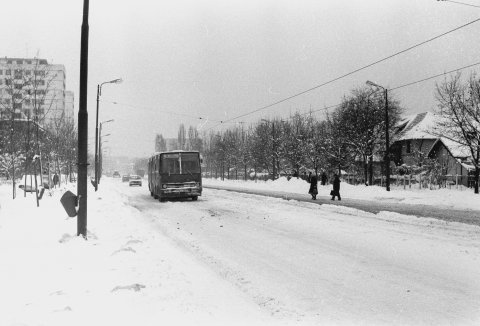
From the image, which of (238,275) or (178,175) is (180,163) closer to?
(178,175)

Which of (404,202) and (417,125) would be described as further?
(417,125)

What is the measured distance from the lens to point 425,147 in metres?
56.5

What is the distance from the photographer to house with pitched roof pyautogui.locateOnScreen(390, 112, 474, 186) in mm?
50688

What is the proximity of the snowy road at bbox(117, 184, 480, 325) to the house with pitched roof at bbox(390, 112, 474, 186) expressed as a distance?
37.6 metres

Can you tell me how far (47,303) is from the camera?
4.95 m

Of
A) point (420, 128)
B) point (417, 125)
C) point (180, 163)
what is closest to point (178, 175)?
point (180, 163)

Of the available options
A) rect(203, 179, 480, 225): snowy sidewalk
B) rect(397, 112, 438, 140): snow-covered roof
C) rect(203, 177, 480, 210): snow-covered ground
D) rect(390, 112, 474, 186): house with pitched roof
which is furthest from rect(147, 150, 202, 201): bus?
rect(397, 112, 438, 140): snow-covered roof

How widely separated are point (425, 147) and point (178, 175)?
42182mm

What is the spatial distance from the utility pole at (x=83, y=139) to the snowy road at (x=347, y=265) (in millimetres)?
2359

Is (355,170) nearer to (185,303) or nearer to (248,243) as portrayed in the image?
(248,243)

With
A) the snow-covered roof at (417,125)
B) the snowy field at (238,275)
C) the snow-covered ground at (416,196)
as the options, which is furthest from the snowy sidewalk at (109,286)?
the snow-covered roof at (417,125)

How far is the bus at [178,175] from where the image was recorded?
24.6 meters

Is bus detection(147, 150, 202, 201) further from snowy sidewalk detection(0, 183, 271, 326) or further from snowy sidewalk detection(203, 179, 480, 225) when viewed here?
snowy sidewalk detection(0, 183, 271, 326)

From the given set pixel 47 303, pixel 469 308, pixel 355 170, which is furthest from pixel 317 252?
pixel 355 170
